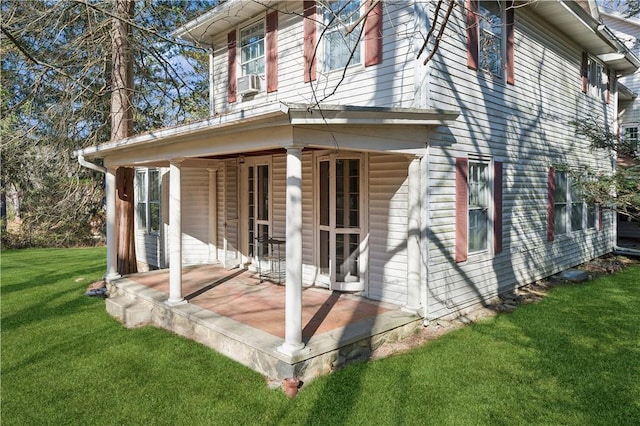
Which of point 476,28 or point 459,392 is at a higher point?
point 476,28

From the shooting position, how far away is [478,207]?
279 inches

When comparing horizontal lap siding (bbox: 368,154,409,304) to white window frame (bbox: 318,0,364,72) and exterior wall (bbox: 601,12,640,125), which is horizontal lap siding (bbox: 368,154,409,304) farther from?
exterior wall (bbox: 601,12,640,125)

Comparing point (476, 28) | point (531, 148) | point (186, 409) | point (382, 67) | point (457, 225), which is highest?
point (476, 28)

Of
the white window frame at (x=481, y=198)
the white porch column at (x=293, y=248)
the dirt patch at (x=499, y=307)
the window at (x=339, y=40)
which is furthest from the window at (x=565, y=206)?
the white porch column at (x=293, y=248)

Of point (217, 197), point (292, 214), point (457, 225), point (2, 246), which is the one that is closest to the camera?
point (292, 214)

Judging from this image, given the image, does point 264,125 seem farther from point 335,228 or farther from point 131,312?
point 131,312

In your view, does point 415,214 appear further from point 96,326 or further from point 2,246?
point 2,246

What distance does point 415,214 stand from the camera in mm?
5914

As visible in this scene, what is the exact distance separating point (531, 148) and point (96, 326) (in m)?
8.31

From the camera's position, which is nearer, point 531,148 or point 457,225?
point 457,225

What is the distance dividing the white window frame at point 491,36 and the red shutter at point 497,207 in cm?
158

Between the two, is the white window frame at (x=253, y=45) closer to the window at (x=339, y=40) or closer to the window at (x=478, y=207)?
the window at (x=339, y=40)

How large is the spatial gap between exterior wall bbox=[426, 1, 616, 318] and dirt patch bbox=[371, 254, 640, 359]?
164 millimetres

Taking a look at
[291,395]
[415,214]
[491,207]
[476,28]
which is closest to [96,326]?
[291,395]
